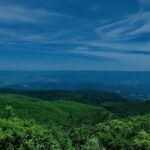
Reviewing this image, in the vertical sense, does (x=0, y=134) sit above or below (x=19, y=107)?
above

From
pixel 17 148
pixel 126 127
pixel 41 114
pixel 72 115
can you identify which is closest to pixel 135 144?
pixel 126 127

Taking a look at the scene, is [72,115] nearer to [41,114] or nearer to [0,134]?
[41,114]

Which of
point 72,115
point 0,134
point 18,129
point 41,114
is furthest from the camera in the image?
point 72,115

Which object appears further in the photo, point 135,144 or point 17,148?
point 135,144

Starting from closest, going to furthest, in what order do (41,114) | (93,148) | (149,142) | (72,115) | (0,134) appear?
(0,134)
(93,148)
(149,142)
(41,114)
(72,115)

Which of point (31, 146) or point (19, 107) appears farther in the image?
point (19, 107)

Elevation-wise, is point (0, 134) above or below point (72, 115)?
above

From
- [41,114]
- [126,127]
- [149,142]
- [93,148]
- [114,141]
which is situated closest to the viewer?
[93,148]

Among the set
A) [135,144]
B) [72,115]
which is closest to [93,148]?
[135,144]

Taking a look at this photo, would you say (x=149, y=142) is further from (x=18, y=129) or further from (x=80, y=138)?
(x=18, y=129)
